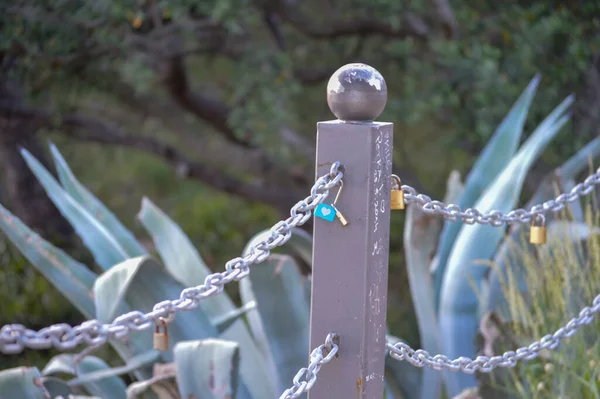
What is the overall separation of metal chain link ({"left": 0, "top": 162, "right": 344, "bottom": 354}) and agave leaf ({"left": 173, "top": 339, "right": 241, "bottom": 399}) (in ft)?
2.43

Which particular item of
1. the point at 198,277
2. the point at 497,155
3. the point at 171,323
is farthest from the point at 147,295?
the point at 497,155

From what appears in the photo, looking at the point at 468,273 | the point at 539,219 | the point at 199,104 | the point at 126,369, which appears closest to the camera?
the point at 539,219

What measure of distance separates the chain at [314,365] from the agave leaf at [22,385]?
95 cm

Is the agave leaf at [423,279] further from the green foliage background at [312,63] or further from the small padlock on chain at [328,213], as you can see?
the small padlock on chain at [328,213]

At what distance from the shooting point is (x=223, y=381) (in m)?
2.06

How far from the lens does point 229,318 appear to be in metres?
2.41

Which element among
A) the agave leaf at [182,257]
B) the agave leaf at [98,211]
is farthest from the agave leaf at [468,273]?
the agave leaf at [98,211]

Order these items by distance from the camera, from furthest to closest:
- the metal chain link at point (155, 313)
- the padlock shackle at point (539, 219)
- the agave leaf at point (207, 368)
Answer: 1. the agave leaf at point (207, 368)
2. the padlock shackle at point (539, 219)
3. the metal chain link at point (155, 313)

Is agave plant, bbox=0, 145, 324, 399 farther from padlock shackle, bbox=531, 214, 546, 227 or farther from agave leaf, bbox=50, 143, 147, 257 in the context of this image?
padlock shackle, bbox=531, 214, 546, 227

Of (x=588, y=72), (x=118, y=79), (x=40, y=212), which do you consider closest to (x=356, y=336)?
(x=588, y=72)

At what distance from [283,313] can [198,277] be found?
0.40m

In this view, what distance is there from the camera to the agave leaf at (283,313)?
7.90 feet

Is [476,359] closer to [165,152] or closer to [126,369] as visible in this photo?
[126,369]

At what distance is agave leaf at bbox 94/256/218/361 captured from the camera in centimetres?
216
